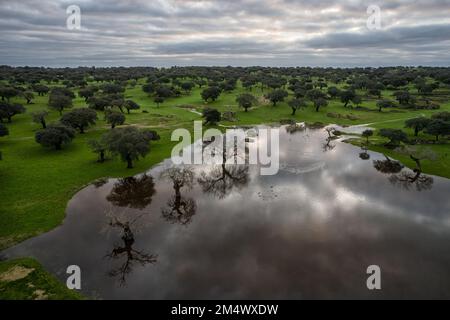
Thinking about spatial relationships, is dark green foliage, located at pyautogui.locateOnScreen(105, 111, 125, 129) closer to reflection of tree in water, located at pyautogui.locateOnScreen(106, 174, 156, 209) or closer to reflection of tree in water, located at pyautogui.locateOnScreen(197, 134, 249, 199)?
reflection of tree in water, located at pyautogui.locateOnScreen(106, 174, 156, 209)

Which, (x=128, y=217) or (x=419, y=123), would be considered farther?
(x=419, y=123)

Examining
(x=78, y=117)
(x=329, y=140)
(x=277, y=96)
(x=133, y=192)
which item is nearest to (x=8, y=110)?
(x=78, y=117)

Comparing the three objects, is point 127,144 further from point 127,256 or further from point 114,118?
point 114,118

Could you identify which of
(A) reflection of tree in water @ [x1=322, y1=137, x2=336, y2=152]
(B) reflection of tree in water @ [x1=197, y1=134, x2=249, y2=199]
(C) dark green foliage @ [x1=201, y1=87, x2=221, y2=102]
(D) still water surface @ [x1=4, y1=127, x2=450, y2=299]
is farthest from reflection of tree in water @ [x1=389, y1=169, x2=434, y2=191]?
(C) dark green foliage @ [x1=201, y1=87, x2=221, y2=102]

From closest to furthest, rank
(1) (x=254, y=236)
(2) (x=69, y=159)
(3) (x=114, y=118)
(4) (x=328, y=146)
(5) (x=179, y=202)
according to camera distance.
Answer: (1) (x=254, y=236)
(5) (x=179, y=202)
(2) (x=69, y=159)
(4) (x=328, y=146)
(3) (x=114, y=118)

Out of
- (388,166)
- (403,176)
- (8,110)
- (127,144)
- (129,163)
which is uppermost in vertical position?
(8,110)

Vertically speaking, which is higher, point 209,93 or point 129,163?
point 209,93
